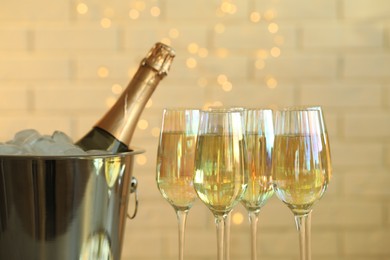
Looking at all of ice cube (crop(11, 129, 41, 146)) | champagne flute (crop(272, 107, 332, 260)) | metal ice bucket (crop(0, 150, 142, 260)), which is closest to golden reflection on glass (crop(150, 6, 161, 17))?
ice cube (crop(11, 129, 41, 146))

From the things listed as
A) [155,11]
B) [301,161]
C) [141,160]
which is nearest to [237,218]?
[141,160]

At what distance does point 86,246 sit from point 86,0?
2.67ft

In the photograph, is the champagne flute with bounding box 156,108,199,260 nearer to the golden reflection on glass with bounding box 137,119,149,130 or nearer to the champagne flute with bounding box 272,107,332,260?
the champagne flute with bounding box 272,107,332,260

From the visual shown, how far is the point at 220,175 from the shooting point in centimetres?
95

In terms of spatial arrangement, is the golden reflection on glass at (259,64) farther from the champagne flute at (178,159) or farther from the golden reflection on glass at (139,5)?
the champagne flute at (178,159)

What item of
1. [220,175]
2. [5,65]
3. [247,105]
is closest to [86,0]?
[5,65]

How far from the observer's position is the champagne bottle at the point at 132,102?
1.31 m

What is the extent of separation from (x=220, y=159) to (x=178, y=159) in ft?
0.37

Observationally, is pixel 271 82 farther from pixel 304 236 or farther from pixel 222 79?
pixel 304 236

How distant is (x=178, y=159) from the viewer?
105 cm

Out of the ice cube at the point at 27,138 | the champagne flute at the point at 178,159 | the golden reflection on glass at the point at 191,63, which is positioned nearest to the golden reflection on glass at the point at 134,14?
the golden reflection on glass at the point at 191,63

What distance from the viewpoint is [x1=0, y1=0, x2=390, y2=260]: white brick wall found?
5.79 ft

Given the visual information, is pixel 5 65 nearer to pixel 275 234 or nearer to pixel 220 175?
pixel 275 234

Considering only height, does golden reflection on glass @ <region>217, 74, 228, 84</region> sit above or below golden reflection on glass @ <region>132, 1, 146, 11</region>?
below
